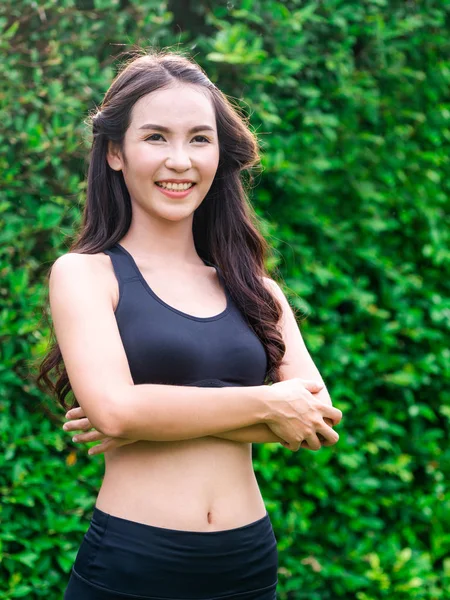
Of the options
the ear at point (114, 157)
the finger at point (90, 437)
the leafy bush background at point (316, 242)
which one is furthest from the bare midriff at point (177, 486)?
the leafy bush background at point (316, 242)

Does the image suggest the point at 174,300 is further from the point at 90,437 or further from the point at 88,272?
the point at 90,437

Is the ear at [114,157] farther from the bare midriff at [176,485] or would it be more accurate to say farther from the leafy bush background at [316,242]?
the leafy bush background at [316,242]

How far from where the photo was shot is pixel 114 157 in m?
2.60

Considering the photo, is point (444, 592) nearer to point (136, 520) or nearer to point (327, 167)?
point (327, 167)

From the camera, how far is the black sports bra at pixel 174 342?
7.68ft

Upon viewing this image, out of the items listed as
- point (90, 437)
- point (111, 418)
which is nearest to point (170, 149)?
point (111, 418)

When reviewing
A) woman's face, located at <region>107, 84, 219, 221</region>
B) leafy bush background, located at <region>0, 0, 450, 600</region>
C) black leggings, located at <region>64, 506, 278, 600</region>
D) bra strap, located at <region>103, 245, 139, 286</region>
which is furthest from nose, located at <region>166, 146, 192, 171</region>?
leafy bush background, located at <region>0, 0, 450, 600</region>

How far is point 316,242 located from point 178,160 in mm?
1919

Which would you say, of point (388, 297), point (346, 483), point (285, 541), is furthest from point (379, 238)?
point (285, 541)

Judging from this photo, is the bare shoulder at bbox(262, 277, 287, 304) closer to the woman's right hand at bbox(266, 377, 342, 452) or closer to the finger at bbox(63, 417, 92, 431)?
the woman's right hand at bbox(266, 377, 342, 452)

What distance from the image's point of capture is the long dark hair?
101 inches

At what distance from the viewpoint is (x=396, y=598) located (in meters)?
4.26

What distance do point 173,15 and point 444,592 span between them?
9.83 ft

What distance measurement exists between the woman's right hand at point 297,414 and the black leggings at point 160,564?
28 centimetres
